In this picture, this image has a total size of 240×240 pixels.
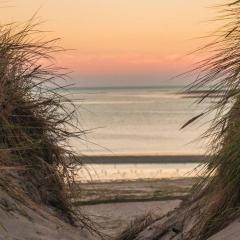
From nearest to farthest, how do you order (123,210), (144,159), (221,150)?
(221,150) → (123,210) → (144,159)

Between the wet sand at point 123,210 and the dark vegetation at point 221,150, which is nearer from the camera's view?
the dark vegetation at point 221,150

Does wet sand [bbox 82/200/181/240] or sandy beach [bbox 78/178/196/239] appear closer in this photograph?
wet sand [bbox 82/200/181/240]

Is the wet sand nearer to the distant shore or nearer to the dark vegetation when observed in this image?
the dark vegetation

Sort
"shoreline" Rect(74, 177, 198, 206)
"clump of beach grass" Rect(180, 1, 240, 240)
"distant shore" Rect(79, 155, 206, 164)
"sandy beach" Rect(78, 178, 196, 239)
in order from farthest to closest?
"distant shore" Rect(79, 155, 206, 164)
"shoreline" Rect(74, 177, 198, 206)
"sandy beach" Rect(78, 178, 196, 239)
"clump of beach grass" Rect(180, 1, 240, 240)

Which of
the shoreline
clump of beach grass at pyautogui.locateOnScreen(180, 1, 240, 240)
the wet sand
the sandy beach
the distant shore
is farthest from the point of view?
the distant shore

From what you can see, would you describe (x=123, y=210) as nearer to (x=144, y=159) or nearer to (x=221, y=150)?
(x=221, y=150)

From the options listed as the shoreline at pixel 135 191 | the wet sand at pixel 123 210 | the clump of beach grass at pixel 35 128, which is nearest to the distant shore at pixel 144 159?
the shoreline at pixel 135 191

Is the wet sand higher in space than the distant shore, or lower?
lower

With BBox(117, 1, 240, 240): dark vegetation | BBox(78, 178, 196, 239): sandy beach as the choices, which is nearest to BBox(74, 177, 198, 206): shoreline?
BBox(78, 178, 196, 239): sandy beach

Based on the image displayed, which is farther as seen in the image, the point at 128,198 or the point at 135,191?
the point at 135,191

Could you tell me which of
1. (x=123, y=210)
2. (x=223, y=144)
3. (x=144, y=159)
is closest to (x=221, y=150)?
(x=223, y=144)

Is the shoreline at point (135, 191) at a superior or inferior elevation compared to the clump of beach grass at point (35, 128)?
inferior

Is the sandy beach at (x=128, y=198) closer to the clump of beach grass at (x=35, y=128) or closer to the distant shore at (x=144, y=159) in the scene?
the clump of beach grass at (x=35, y=128)

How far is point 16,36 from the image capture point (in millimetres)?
5125
